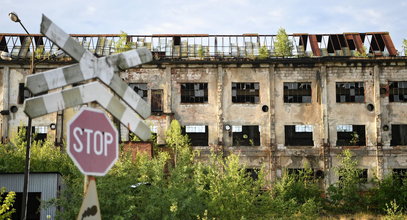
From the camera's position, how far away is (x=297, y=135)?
1533 inches

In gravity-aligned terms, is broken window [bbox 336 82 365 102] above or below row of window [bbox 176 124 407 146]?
above

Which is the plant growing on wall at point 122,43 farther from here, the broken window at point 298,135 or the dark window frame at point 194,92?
the broken window at point 298,135

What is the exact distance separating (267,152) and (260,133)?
153 cm

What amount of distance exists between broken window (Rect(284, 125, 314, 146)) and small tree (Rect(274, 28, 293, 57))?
543 cm

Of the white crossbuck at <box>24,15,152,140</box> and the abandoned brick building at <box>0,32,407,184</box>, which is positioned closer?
the white crossbuck at <box>24,15,152,140</box>

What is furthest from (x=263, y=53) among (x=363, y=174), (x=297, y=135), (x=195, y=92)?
(x=363, y=174)

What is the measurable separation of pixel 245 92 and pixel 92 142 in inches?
1385

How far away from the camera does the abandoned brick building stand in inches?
1519

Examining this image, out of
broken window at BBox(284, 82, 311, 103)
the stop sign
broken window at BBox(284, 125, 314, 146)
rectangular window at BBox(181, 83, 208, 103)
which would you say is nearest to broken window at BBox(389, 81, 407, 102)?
broken window at BBox(284, 82, 311, 103)

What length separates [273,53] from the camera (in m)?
40.7

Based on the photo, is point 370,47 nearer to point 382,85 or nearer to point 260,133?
point 382,85

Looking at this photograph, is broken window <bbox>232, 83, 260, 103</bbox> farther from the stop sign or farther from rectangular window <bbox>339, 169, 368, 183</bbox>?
the stop sign

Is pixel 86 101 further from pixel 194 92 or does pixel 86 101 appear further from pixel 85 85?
pixel 194 92

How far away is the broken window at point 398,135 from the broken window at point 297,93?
252 inches
